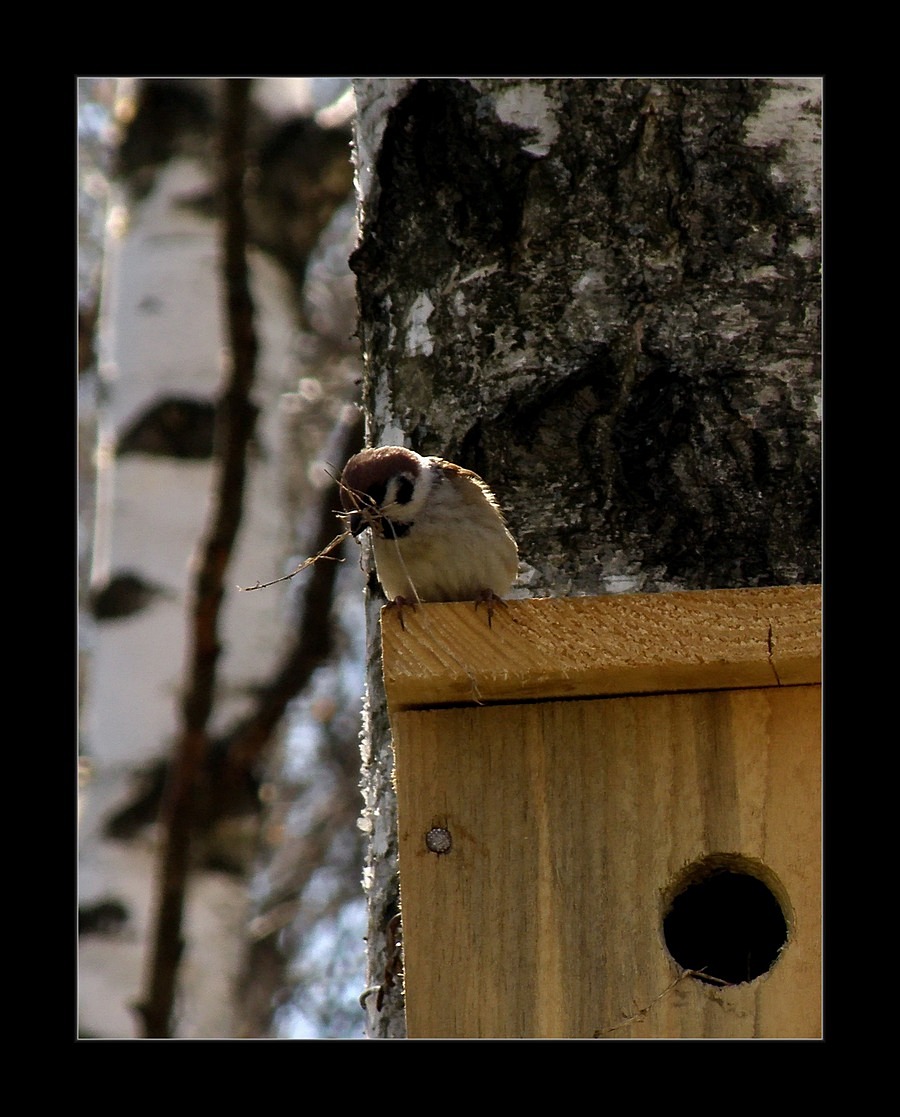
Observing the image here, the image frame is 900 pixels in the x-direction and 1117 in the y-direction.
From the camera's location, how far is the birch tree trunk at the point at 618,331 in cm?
223

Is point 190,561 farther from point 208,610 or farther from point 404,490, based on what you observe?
point 404,490

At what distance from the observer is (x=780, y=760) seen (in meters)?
1.82

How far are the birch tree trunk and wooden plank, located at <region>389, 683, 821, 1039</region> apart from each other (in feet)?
1.40

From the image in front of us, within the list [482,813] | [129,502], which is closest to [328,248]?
[129,502]

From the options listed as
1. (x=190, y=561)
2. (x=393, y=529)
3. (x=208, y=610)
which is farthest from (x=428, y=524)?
(x=190, y=561)

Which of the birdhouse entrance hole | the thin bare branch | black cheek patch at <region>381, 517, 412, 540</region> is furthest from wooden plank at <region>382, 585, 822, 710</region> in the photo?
the thin bare branch

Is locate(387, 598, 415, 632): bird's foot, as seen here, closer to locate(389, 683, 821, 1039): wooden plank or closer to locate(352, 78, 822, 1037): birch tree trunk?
locate(389, 683, 821, 1039): wooden plank

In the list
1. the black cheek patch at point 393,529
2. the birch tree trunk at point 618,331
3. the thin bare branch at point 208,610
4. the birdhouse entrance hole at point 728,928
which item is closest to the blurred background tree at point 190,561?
the thin bare branch at point 208,610

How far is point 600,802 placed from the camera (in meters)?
1.81

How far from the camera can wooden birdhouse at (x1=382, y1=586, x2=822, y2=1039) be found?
5.70ft

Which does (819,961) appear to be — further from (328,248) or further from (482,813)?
(328,248)

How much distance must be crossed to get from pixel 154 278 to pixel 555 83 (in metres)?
2.28

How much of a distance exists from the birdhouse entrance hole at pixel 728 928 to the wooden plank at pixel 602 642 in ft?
1.40

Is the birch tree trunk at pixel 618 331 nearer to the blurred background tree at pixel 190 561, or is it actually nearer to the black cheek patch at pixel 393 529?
the black cheek patch at pixel 393 529
